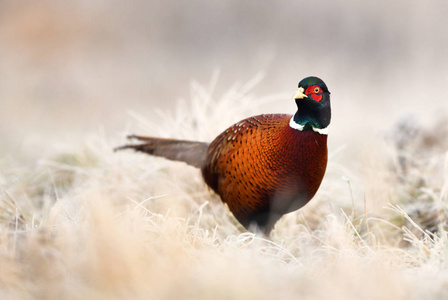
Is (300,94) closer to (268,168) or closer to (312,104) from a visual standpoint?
(312,104)

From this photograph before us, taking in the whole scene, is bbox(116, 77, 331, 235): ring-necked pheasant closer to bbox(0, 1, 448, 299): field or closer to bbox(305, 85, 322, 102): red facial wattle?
bbox(305, 85, 322, 102): red facial wattle

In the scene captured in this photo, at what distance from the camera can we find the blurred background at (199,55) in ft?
30.0

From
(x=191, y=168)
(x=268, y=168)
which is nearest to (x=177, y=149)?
(x=191, y=168)

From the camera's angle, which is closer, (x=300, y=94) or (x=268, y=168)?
(x=300, y=94)

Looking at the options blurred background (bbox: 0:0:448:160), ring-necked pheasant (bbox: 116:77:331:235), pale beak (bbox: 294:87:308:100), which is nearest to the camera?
pale beak (bbox: 294:87:308:100)

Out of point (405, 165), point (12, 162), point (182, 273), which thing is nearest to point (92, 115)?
point (12, 162)

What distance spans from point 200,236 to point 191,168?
1621 mm

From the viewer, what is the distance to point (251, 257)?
2.57 meters

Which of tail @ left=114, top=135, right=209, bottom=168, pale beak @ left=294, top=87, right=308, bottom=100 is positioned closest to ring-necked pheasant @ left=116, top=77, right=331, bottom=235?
pale beak @ left=294, top=87, right=308, bottom=100

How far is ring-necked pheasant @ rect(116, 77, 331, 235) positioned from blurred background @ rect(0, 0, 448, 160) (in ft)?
15.2

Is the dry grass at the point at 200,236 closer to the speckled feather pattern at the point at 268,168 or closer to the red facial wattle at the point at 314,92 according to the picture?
the speckled feather pattern at the point at 268,168

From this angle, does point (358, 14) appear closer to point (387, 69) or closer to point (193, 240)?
point (387, 69)

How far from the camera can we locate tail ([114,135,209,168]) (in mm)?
4156

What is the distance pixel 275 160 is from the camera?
3.28m
